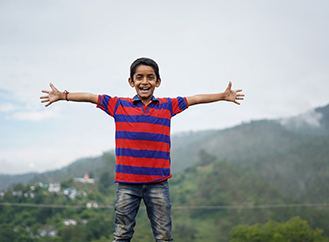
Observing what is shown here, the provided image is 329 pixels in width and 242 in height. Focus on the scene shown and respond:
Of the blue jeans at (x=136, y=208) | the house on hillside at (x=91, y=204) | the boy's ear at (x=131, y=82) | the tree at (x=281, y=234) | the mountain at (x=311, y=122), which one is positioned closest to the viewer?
the blue jeans at (x=136, y=208)

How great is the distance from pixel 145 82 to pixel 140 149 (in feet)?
1.80

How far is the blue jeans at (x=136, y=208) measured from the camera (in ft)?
7.14

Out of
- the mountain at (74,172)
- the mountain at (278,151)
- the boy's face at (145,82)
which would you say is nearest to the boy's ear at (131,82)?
the boy's face at (145,82)

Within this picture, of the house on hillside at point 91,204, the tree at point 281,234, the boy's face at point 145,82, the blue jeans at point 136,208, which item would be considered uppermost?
the boy's face at point 145,82

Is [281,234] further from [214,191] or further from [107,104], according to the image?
[107,104]

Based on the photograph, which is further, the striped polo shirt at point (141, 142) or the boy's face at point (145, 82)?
the boy's face at point (145, 82)

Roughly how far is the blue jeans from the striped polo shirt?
0.07 meters

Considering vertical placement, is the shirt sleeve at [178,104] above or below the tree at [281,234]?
above

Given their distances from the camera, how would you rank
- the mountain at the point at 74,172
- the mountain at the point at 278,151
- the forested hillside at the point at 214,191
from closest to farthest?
the forested hillside at the point at 214,191
the mountain at the point at 74,172
the mountain at the point at 278,151

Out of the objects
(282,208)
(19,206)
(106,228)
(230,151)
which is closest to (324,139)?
(230,151)

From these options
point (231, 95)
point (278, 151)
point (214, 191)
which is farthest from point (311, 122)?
point (231, 95)

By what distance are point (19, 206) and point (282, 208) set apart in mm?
23880

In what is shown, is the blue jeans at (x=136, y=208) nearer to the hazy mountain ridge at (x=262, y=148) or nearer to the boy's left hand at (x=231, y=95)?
the boy's left hand at (x=231, y=95)

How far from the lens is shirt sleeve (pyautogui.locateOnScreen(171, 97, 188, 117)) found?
2.48m
